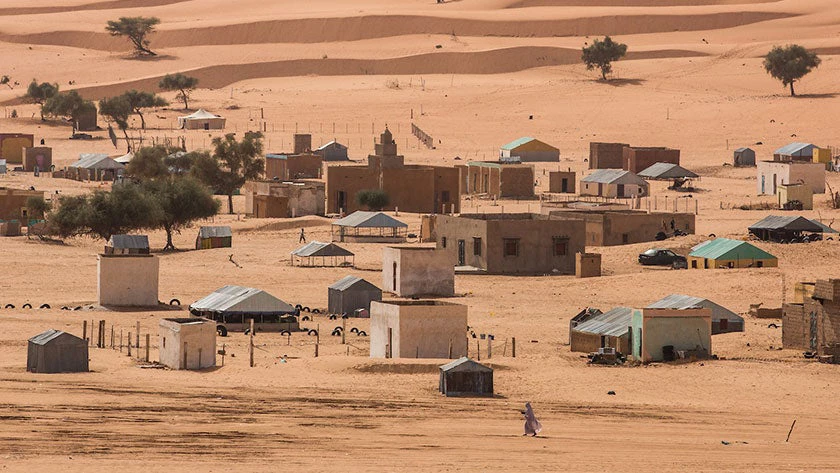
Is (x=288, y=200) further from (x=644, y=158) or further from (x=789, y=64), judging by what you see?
(x=789, y=64)

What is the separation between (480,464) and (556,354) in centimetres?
1212

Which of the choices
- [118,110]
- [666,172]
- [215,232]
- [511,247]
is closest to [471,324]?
[511,247]

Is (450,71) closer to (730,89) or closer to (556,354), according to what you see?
(730,89)

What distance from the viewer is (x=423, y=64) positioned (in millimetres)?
136375

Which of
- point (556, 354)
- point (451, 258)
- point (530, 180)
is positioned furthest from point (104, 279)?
point (530, 180)

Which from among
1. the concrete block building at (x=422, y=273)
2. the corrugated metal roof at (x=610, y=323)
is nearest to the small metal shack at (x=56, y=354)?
the corrugated metal roof at (x=610, y=323)

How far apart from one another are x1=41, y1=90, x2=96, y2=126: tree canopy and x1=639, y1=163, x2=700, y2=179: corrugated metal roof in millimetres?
37771

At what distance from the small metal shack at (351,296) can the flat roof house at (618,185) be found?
33607 millimetres

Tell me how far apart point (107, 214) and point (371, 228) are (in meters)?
8.99

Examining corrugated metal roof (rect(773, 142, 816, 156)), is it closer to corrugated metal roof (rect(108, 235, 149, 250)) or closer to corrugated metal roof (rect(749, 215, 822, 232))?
corrugated metal roof (rect(749, 215, 822, 232))

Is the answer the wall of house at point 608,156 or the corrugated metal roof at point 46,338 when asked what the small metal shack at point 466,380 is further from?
the wall of house at point 608,156

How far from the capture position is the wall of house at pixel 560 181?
257ft

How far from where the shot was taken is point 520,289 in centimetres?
4791

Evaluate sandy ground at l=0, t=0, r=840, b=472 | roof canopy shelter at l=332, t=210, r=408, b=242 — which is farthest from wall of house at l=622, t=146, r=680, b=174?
roof canopy shelter at l=332, t=210, r=408, b=242
